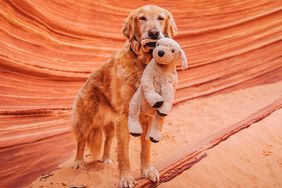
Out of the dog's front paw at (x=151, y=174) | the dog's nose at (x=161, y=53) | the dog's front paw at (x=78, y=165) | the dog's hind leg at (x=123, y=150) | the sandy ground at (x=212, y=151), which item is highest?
the dog's nose at (x=161, y=53)

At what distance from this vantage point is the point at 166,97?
2.61 metres

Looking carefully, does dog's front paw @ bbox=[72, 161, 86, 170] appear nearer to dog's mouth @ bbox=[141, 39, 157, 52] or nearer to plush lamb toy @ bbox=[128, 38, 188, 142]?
plush lamb toy @ bbox=[128, 38, 188, 142]

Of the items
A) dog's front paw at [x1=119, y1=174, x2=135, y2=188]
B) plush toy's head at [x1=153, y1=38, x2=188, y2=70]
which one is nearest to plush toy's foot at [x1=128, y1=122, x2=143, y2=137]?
plush toy's head at [x1=153, y1=38, x2=188, y2=70]

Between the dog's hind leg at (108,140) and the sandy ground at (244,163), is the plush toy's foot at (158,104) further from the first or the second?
the dog's hind leg at (108,140)

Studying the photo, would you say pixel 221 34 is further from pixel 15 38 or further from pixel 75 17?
pixel 15 38

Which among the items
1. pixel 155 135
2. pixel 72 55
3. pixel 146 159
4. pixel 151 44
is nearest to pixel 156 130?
pixel 155 135

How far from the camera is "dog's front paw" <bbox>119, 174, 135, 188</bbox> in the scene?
3.09 metres

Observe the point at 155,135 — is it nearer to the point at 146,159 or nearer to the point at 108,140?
the point at 146,159

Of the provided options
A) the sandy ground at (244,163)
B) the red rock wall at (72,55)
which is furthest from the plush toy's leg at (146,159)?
the red rock wall at (72,55)

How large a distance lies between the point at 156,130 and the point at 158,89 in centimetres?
28

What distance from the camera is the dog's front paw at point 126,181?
3087mm

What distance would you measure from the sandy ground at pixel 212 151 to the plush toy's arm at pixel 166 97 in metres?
1.02

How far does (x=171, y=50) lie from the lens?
265cm

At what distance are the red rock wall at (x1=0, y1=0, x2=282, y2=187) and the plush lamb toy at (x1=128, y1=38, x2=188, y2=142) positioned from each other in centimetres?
157
